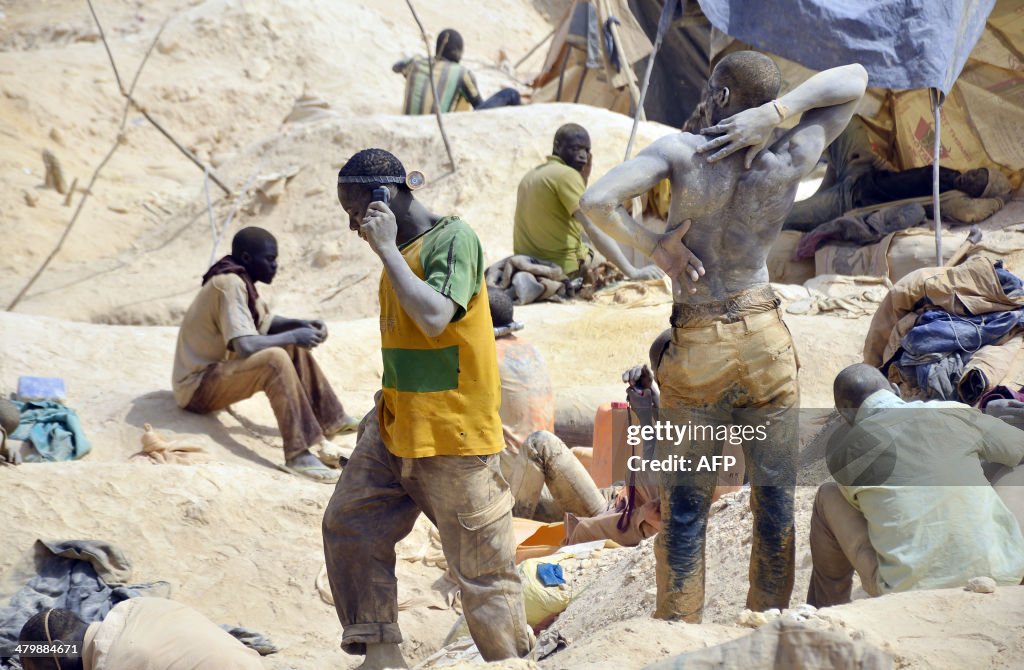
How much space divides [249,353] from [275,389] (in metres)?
0.24

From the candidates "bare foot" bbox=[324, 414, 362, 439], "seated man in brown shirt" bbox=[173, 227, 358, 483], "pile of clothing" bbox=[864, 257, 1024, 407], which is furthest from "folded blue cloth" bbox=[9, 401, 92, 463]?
"pile of clothing" bbox=[864, 257, 1024, 407]

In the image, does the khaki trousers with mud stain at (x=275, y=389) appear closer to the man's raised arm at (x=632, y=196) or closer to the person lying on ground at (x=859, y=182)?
the man's raised arm at (x=632, y=196)

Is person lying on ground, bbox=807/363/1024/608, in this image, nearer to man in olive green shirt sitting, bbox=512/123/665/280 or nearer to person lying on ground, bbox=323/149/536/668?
person lying on ground, bbox=323/149/536/668

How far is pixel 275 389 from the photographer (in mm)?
6570

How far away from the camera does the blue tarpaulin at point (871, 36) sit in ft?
24.0

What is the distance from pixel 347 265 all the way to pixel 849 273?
435 centimetres

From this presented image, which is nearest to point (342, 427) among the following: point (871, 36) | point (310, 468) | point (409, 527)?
point (310, 468)

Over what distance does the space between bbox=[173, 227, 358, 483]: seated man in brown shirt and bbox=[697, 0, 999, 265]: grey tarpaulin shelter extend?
3.09 meters

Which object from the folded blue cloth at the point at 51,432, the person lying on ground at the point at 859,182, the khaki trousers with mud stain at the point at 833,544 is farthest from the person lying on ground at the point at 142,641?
the person lying on ground at the point at 859,182

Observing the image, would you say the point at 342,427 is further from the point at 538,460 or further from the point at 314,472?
the point at 538,460

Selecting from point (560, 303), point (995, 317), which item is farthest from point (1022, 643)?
point (560, 303)

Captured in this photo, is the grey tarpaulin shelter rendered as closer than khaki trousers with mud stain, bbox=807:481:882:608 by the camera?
No

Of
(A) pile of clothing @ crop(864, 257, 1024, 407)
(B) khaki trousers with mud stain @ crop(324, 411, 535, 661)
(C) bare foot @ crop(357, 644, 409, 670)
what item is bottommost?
(C) bare foot @ crop(357, 644, 409, 670)

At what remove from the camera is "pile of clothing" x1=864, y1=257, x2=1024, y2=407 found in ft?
19.3
